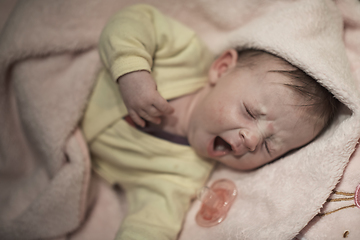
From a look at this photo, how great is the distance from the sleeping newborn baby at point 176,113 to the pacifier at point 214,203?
7cm

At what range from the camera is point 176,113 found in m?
1.25

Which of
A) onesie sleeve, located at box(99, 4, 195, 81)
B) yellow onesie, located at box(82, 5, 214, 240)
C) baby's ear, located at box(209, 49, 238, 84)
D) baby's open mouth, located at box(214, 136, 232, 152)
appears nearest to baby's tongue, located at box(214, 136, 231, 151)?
baby's open mouth, located at box(214, 136, 232, 152)

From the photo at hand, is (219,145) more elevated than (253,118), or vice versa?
(253,118)

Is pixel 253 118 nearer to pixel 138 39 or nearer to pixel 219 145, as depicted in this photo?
pixel 219 145

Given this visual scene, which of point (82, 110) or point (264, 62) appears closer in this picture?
point (264, 62)

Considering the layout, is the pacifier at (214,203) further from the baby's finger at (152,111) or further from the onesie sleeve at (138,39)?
the onesie sleeve at (138,39)

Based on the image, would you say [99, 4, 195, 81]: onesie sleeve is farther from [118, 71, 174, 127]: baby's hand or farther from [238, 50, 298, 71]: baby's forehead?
[238, 50, 298, 71]: baby's forehead

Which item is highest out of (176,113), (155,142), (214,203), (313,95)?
(313,95)

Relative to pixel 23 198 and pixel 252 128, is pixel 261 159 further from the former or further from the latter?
pixel 23 198

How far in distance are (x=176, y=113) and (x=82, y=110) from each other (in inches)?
16.8

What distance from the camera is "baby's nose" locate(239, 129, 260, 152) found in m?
1.01

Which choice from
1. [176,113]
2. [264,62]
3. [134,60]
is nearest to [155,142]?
[176,113]

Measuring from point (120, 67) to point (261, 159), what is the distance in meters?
0.67

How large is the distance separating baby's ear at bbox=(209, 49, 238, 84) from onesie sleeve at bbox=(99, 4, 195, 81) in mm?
176
